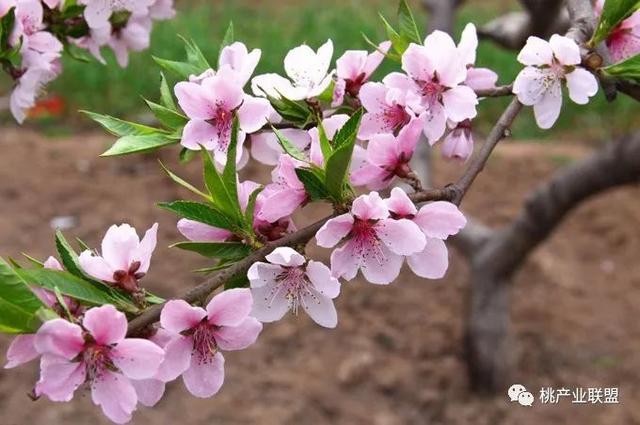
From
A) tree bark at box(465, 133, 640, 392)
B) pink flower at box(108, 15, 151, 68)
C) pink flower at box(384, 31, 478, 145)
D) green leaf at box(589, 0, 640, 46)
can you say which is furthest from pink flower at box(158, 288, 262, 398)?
tree bark at box(465, 133, 640, 392)

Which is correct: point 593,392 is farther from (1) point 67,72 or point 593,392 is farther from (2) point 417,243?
(1) point 67,72

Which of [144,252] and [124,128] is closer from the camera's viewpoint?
[144,252]

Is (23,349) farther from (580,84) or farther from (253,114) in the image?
(580,84)

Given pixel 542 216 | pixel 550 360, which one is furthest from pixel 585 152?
pixel 542 216

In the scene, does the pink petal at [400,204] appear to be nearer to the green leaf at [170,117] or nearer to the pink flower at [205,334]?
the pink flower at [205,334]

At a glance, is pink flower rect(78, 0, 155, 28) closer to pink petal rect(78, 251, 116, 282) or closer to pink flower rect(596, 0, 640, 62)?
pink petal rect(78, 251, 116, 282)

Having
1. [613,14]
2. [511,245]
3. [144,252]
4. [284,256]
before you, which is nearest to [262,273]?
[284,256]
